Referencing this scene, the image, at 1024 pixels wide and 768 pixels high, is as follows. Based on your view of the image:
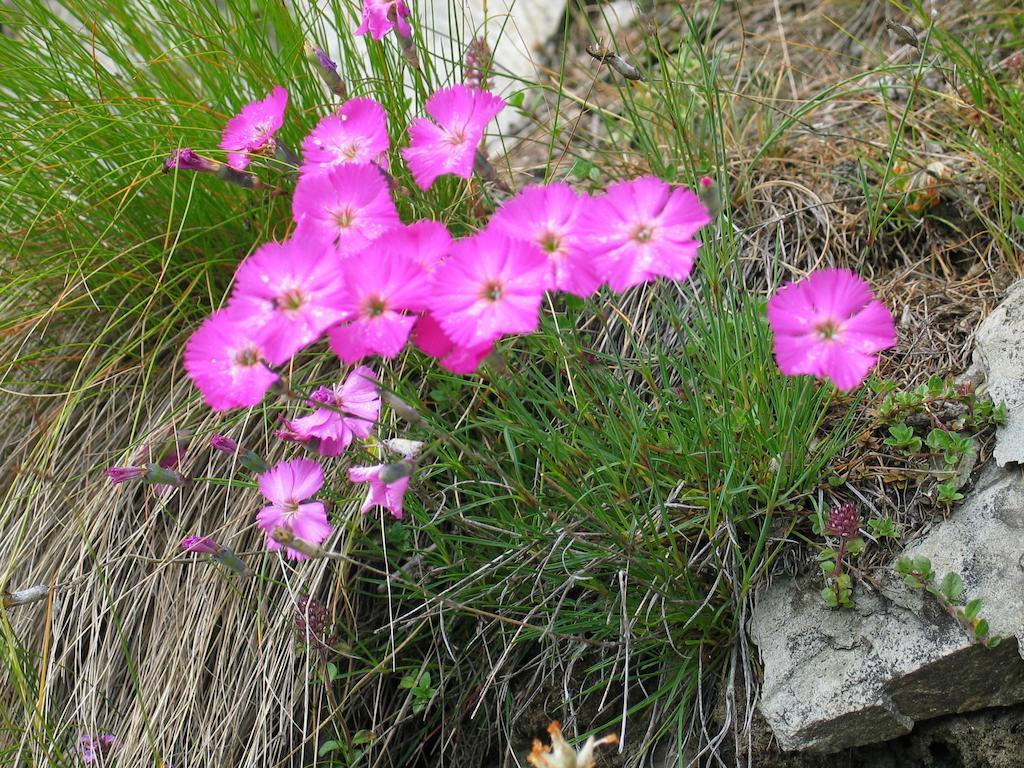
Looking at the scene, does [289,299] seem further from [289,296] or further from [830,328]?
[830,328]

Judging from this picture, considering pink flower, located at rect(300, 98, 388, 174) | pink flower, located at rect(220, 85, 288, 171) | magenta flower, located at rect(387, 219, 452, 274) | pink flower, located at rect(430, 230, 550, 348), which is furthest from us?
pink flower, located at rect(220, 85, 288, 171)

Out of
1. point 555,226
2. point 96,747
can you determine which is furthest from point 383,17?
point 96,747

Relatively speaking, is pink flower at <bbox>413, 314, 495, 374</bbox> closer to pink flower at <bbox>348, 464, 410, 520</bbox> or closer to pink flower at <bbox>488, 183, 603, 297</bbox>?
pink flower at <bbox>488, 183, 603, 297</bbox>

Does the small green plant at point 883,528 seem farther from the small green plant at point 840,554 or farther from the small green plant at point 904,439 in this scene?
the small green plant at point 904,439

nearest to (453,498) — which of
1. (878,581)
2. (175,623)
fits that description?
(175,623)

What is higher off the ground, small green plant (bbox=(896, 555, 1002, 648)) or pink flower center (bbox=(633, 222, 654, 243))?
pink flower center (bbox=(633, 222, 654, 243))

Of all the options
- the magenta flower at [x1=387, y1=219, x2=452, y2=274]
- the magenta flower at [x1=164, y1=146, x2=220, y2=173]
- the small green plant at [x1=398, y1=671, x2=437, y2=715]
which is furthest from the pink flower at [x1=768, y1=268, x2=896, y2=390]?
the small green plant at [x1=398, y1=671, x2=437, y2=715]
